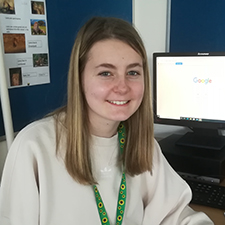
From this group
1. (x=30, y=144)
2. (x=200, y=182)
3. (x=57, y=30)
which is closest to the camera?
(x=30, y=144)

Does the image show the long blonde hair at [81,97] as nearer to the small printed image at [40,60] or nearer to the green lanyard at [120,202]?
the green lanyard at [120,202]

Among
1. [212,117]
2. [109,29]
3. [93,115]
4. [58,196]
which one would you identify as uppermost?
[109,29]

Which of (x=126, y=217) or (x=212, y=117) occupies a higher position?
(x=212, y=117)

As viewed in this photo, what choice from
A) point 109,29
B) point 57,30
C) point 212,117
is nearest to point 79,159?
point 109,29

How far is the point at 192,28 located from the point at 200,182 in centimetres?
86

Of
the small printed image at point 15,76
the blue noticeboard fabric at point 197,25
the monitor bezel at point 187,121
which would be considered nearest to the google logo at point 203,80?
the monitor bezel at point 187,121

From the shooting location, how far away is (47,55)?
125cm

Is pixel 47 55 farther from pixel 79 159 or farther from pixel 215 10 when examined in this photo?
pixel 215 10

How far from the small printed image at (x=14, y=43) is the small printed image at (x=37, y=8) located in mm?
117

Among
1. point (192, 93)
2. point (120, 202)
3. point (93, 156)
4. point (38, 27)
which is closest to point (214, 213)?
point (120, 202)

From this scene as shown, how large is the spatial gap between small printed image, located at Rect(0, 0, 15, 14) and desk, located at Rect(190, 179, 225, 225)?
0.97 m

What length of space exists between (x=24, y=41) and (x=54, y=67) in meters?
0.19

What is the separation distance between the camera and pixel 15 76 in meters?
1.13

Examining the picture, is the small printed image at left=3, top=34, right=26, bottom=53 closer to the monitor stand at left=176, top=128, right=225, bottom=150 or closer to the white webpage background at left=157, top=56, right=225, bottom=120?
the white webpage background at left=157, top=56, right=225, bottom=120
